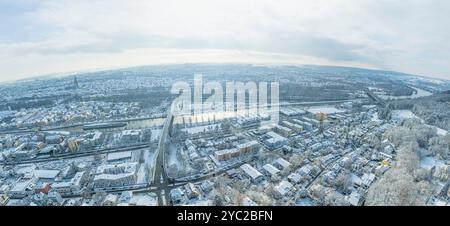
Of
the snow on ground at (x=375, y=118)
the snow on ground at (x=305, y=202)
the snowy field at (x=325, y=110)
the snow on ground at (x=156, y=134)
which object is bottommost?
the snow on ground at (x=305, y=202)

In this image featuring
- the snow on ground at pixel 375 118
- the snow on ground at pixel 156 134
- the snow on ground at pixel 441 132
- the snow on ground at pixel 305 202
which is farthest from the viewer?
the snow on ground at pixel 375 118

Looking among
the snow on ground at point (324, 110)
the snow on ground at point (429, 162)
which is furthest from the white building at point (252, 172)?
the snow on ground at point (324, 110)

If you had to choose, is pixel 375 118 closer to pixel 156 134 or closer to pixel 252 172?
pixel 252 172

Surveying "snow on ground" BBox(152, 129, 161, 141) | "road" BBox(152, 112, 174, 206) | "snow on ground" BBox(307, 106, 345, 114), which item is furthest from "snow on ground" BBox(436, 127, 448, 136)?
"snow on ground" BBox(152, 129, 161, 141)

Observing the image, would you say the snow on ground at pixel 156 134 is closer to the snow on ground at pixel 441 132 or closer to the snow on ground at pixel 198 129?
the snow on ground at pixel 198 129

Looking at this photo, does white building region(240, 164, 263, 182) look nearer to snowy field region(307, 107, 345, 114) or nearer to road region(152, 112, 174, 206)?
road region(152, 112, 174, 206)

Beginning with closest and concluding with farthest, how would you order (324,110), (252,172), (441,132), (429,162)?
(252,172)
(429,162)
(441,132)
(324,110)

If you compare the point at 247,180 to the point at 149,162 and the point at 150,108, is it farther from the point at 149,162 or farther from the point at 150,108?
the point at 150,108

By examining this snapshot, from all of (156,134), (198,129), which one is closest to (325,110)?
(198,129)
